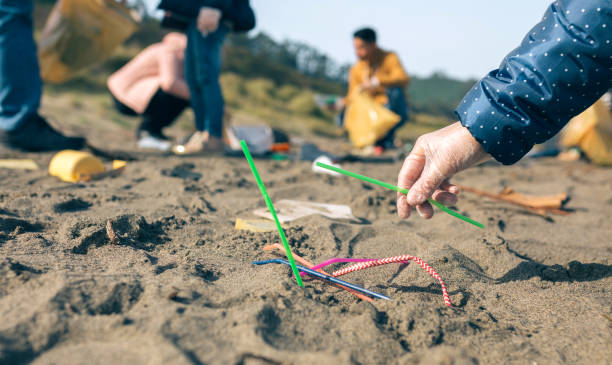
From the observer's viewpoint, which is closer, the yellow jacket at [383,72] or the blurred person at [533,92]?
the blurred person at [533,92]

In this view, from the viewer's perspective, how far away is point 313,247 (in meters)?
1.65

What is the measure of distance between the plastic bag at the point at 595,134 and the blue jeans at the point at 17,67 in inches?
185

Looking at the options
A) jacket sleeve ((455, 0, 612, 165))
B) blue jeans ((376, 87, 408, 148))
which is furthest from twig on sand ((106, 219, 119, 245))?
blue jeans ((376, 87, 408, 148))

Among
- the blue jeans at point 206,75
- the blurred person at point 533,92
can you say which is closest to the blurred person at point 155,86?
the blue jeans at point 206,75

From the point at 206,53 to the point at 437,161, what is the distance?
247cm

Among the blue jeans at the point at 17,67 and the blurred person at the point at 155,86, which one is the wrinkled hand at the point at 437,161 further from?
the blurred person at the point at 155,86

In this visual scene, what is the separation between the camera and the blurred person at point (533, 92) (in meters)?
1.06

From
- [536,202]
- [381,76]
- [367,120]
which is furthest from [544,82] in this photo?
[381,76]

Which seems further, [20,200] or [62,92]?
[62,92]

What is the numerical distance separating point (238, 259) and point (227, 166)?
169cm

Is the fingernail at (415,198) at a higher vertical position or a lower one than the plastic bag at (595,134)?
higher

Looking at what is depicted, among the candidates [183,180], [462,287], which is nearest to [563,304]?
[462,287]

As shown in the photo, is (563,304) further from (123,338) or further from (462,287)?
(123,338)

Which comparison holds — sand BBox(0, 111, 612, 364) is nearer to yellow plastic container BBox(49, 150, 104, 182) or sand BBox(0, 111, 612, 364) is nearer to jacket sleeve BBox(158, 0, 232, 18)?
yellow plastic container BBox(49, 150, 104, 182)
